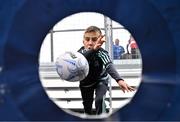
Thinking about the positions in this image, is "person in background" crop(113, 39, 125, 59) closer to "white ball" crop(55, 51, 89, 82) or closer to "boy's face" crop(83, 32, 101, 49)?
"boy's face" crop(83, 32, 101, 49)

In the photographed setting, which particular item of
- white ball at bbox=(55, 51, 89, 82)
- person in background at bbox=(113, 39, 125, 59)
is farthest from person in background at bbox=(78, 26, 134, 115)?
person in background at bbox=(113, 39, 125, 59)

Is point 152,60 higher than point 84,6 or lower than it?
lower

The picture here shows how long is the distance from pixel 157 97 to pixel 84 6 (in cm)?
29

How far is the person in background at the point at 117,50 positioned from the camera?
2.83 metres

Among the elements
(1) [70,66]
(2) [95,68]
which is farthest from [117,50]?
(1) [70,66]

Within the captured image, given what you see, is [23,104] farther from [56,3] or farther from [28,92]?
[56,3]

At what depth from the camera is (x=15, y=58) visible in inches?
43.2

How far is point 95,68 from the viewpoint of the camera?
1950 mm

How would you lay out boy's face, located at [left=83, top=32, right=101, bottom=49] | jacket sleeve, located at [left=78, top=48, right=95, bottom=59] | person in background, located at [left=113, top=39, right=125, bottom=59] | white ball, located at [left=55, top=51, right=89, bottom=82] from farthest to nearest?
→ 1. person in background, located at [left=113, top=39, right=125, bottom=59]
2. boy's face, located at [left=83, top=32, right=101, bottom=49]
3. jacket sleeve, located at [left=78, top=48, right=95, bottom=59]
4. white ball, located at [left=55, top=51, right=89, bottom=82]

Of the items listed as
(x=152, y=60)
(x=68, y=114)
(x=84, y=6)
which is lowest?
(x=68, y=114)

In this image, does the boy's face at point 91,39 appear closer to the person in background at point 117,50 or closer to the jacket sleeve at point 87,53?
the jacket sleeve at point 87,53

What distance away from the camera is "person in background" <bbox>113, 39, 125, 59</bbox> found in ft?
9.29

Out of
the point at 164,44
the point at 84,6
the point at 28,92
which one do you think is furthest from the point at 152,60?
the point at 28,92

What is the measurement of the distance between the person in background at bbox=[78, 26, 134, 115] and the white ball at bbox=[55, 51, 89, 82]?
8.1 inches
